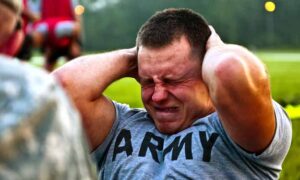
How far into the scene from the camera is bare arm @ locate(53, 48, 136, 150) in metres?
2.36

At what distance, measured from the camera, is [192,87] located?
2.30m

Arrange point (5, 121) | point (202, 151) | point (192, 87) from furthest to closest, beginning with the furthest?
point (192, 87), point (202, 151), point (5, 121)

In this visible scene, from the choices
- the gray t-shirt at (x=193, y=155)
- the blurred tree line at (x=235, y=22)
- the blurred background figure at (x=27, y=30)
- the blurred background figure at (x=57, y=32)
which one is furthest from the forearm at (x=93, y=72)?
the blurred tree line at (x=235, y=22)

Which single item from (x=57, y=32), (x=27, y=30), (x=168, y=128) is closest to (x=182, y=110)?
(x=168, y=128)

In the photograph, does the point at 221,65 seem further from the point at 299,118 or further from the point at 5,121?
the point at 299,118

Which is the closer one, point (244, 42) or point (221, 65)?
point (221, 65)

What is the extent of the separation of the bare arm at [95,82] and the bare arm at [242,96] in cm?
44

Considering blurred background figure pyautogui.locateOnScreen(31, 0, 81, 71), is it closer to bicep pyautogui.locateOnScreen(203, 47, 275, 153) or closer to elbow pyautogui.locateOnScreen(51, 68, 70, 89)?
elbow pyautogui.locateOnScreen(51, 68, 70, 89)

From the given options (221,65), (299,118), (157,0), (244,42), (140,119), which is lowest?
(244,42)

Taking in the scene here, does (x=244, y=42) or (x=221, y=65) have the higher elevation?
(x=221, y=65)

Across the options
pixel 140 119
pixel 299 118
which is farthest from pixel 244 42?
pixel 140 119

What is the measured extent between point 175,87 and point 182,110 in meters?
0.07

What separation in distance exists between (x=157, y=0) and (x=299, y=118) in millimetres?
32749

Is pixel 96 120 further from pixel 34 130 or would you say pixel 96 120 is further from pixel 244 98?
pixel 34 130
